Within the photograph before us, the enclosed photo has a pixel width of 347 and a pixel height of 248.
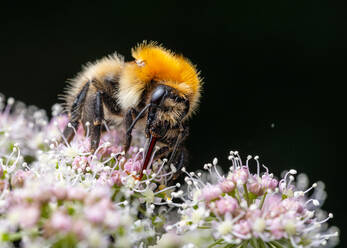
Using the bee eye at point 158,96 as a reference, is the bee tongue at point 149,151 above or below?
below

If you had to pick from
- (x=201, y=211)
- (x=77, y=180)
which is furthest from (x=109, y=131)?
(x=201, y=211)

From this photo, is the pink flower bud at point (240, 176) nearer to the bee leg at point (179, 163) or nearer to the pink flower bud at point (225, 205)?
the pink flower bud at point (225, 205)

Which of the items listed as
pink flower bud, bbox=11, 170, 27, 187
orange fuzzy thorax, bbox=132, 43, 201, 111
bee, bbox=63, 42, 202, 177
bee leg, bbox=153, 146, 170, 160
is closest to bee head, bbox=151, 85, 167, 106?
bee, bbox=63, 42, 202, 177

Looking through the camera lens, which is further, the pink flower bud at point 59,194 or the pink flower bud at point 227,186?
the pink flower bud at point 227,186

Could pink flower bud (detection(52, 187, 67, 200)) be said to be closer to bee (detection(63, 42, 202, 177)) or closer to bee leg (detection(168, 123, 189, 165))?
bee (detection(63, 42, 202, 177))

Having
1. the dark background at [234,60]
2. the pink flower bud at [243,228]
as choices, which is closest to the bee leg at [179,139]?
the pink flower bud at [243,228]

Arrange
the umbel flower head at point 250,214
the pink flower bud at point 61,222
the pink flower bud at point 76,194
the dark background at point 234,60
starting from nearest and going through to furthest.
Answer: the pink flower bud at point 61,222, the pink flower bud at point 76,194, the umbel flower head at point 250,214, the dark background at point 234,60

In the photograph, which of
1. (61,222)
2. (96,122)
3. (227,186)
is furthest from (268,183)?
(61,222)

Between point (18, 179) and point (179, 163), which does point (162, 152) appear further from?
point (18, 179)
